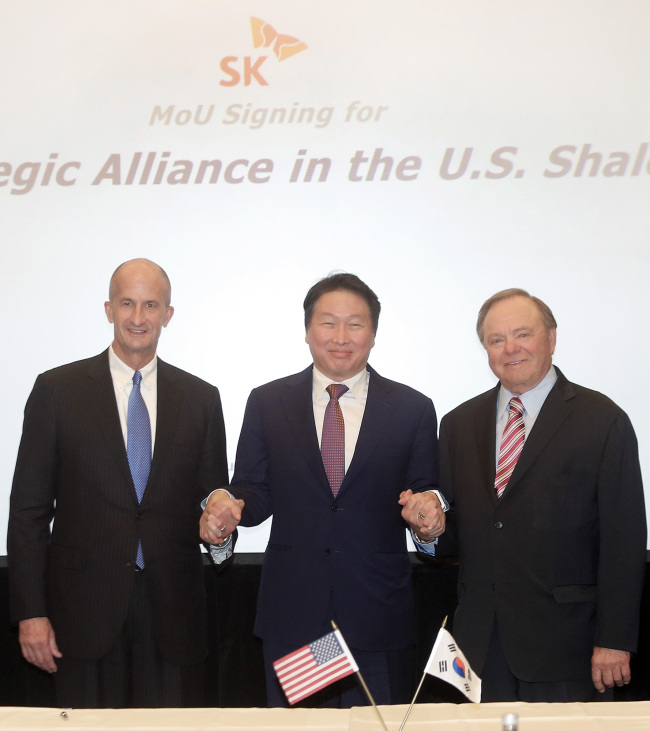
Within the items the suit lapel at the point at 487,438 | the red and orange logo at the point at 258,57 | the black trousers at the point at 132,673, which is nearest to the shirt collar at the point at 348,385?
the suit lapel at the point at 487,438

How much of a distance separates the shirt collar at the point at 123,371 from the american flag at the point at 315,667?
1325 millimetres

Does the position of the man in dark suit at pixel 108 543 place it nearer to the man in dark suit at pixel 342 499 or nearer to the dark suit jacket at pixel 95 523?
the dark suit jacket at pixel 95 523

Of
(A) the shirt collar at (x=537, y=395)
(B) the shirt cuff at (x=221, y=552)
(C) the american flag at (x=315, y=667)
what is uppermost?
(A) the shirt collar at (x=537, y=395)

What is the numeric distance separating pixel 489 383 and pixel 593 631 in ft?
4.05

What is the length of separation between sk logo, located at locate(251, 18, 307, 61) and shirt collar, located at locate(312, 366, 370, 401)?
155 centimetres

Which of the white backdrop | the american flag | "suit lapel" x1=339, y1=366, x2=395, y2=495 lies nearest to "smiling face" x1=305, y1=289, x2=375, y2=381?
"suit lapel" x1=339, y1=366, x2=395, y2=495

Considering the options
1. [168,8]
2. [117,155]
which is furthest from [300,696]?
[168,8]

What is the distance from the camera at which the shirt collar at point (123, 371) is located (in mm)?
2820

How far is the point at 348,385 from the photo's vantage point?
2.73m

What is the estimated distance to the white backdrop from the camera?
11.3 ft

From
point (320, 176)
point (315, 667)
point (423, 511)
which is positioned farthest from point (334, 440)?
point (320, 176)

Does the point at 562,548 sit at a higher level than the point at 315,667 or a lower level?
higher

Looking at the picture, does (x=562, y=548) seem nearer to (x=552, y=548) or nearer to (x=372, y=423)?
(x=552, y=548)

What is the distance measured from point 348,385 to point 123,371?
31.3 inches
